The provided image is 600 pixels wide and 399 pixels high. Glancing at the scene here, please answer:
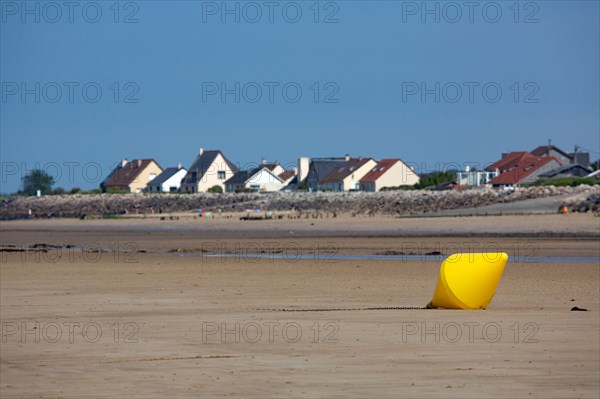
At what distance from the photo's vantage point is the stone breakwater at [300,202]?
177 ft

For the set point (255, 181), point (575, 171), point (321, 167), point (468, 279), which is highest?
point (321, 167)

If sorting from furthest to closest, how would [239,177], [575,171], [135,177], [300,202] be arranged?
1. [135,177]
2. [239,177]
3. [575,171]
4. [300,202]

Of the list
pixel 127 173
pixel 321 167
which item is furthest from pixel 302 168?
pixel 127 173

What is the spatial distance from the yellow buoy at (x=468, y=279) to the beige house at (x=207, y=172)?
270 ft

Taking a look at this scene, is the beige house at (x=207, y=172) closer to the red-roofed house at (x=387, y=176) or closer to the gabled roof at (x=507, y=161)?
the red-roofed house at (x=387, y=176)

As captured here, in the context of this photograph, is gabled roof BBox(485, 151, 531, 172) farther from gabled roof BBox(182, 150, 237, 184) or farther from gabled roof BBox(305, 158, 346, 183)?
gabled roof BBox(182, 150, 237, 184)

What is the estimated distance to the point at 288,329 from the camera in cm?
1144

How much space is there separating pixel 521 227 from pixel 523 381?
27.7m

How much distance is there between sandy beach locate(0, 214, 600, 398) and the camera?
8.67 meters

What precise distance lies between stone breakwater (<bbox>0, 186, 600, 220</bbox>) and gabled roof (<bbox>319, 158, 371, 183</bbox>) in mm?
17648

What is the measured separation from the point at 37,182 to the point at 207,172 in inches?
933

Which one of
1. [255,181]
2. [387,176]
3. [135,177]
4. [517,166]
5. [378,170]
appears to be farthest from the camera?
[135,177]

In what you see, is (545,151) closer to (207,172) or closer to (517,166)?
(517,166)

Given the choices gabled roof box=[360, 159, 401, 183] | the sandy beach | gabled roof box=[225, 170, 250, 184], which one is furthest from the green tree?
the sandy beach
